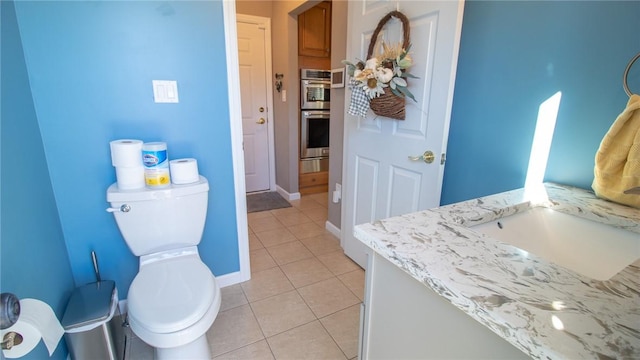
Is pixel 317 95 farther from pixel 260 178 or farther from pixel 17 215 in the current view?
pixel 17 215

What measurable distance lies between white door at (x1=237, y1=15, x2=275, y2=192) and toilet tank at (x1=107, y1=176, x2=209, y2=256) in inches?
84.4

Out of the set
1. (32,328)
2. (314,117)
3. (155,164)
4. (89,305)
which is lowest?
(89,305)

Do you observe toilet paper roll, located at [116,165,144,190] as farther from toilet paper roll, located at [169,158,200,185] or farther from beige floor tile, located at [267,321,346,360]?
beige floor tile, located at [267,321,346,360]

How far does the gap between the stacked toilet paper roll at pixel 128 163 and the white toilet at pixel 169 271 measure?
0.05 meters

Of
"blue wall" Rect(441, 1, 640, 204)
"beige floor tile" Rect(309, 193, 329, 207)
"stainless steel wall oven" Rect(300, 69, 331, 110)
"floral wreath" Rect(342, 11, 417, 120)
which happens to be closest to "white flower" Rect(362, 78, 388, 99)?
"floral wreath" Rect(342, 11, 417, 120)

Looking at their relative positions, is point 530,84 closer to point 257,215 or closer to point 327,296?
point 327,296

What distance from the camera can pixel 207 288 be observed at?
49.2 inches

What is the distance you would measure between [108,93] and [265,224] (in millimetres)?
1788

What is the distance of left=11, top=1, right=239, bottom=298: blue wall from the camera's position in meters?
1.33

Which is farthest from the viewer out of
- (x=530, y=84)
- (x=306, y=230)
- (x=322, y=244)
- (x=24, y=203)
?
(x=306, y=230)

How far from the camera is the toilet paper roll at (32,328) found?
0.79 metres

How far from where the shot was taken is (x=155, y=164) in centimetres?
142

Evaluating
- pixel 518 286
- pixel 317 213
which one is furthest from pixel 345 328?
pixel 317 213

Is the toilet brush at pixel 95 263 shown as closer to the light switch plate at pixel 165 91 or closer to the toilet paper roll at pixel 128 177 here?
the toilet paper roll at pixel 128 177
